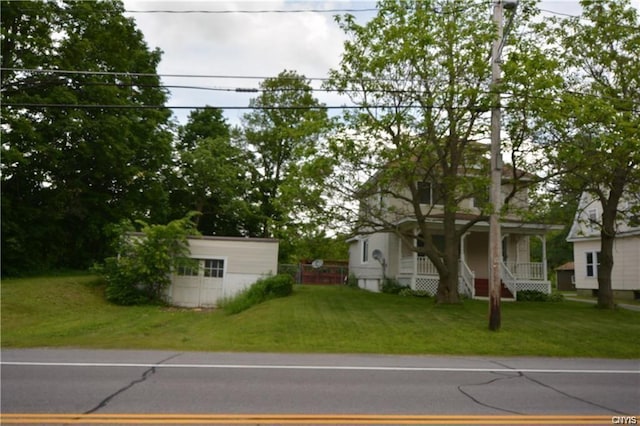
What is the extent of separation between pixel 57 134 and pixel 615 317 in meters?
25.6

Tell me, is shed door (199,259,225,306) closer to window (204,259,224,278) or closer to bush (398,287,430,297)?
window (204,259,224,278)

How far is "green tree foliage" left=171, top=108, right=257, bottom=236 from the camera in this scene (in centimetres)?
3622

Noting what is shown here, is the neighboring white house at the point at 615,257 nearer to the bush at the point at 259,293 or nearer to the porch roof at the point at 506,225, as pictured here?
the porch roof at the point at 506,225

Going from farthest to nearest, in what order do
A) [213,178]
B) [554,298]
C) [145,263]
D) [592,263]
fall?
[213,178], [592,263], [554,298], [145,263]

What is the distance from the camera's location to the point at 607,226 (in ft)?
64.5

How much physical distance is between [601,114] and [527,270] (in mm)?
12636

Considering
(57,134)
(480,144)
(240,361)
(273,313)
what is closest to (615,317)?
(480,144)

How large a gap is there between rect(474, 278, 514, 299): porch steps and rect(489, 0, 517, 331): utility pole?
10.8 meters

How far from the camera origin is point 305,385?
735 centimetres

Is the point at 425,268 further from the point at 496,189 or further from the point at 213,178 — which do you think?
the point at 213,178

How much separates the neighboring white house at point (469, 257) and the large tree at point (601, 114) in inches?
175

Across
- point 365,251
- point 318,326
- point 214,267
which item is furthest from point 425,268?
point 318,326

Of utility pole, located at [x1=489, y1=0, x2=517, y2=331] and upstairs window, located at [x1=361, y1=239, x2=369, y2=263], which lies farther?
upstairs window, located at [x1=361, y1=239, x2=369, y2=263]

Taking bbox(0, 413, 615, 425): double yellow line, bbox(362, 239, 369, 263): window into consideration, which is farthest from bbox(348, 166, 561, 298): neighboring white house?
bbox(0, 413, 615, 425): double yellow line
